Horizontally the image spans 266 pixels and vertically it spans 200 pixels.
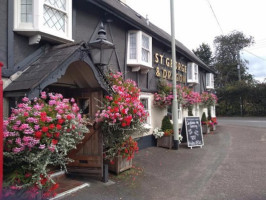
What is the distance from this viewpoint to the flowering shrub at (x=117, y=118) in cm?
528

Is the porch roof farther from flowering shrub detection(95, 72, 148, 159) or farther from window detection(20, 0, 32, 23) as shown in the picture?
window detection(20, 0, 32, 23)

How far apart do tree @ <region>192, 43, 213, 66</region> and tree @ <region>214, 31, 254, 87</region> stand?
1703 millimetres

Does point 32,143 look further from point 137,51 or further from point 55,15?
point 137,51

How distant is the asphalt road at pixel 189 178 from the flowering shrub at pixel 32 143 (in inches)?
48.9

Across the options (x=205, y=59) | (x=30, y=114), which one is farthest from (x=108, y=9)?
(x=205, y=59)

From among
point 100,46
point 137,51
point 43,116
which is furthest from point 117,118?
point 137,51

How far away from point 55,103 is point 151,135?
683cm

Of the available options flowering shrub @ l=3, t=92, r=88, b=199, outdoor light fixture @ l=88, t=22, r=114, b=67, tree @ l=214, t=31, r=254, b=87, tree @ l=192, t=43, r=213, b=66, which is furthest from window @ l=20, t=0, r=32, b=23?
tree @ l=192, t=43, r=213, b=66

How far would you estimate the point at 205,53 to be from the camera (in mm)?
46344

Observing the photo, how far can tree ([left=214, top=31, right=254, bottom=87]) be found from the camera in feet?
134

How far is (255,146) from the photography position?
10203 mm

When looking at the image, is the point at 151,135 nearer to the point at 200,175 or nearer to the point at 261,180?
the point at 200,175

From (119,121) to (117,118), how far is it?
0.14 metres

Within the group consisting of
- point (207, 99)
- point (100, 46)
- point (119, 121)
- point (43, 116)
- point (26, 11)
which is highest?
point (26, 11)
